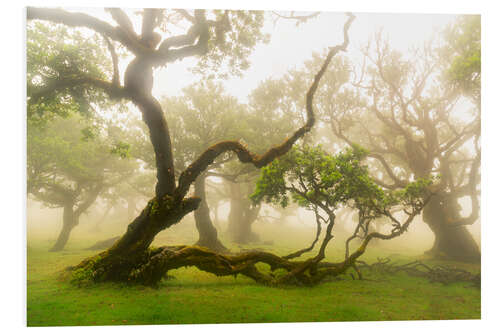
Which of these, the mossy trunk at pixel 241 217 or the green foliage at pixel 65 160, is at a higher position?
the green foliage at pixel 65 160

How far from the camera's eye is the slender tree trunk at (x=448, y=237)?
14836 millimetres

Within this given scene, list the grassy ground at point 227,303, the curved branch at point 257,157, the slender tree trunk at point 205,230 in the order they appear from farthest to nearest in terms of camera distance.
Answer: the slender tree trunk at point 205,230 → the curved branch at point 257,157 → the grassy ground at point 227,303

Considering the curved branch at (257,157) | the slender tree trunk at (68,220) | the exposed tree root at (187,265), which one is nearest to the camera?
the exposed tree root at (187,265)

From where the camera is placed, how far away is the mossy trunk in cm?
2311

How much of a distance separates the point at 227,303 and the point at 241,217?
55.9ft

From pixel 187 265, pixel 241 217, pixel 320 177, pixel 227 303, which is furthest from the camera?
pixel 241 217

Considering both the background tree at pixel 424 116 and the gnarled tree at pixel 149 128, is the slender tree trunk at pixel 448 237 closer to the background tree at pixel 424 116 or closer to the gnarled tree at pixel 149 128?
the background tree at pixel 424 116

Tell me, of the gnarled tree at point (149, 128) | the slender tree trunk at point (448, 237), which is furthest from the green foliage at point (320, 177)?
the slender tree trunk at point (448, 237)

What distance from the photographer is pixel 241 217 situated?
24.1m

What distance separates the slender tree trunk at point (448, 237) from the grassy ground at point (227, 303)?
7.59 meters

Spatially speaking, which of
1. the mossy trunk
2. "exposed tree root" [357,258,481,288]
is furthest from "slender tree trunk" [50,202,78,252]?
"exposed tree root" [357,258,481,288]

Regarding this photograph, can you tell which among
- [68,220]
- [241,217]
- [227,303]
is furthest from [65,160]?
[241,217]

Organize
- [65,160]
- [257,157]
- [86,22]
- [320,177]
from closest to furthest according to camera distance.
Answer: [86,22]
[257,157]
[320,177]
[65,160]

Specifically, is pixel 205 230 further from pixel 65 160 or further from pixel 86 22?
pixel 86 22
